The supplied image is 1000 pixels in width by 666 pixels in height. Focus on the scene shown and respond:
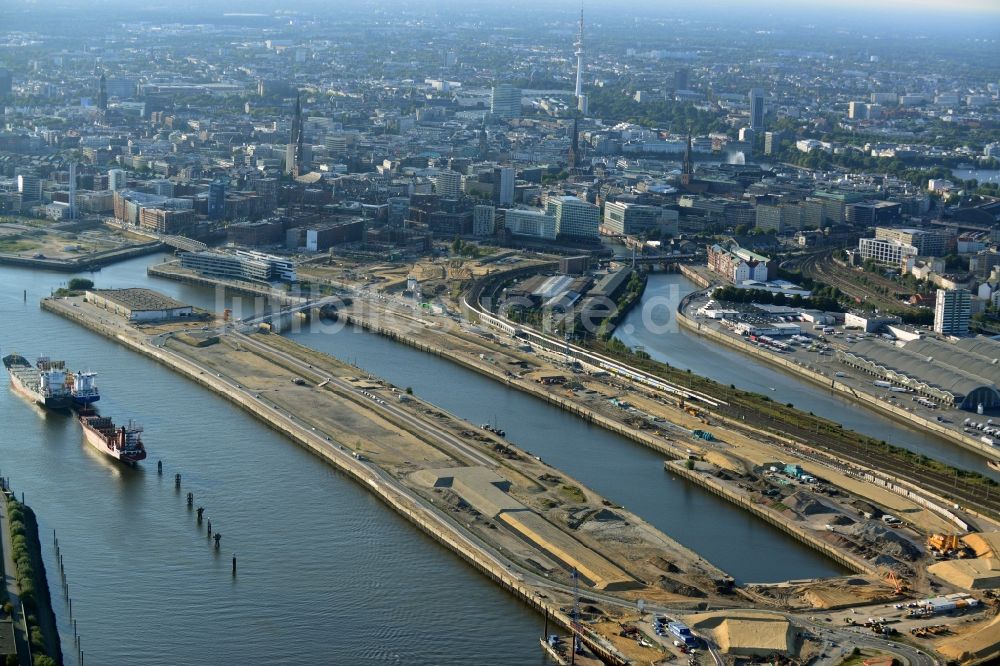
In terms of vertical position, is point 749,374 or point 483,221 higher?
point 483,221

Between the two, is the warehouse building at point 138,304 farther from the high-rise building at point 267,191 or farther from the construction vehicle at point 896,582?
the construction vehicle at point 896,582

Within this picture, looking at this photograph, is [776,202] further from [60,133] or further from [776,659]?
[776,659]

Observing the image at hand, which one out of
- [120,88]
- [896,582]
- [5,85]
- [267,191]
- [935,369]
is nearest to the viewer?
[896,582]

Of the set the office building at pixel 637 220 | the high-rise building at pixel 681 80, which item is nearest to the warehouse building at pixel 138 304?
the office building at pixel 637 220

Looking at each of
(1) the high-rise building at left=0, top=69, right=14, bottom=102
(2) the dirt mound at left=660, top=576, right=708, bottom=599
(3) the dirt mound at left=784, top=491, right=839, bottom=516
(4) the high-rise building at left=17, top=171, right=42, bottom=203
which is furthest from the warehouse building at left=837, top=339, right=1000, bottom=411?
(1) the high-rise building at left=0, top=69, right=14, bottom=102

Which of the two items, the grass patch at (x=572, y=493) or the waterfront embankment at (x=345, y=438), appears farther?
the grass patch at (x=572, y=493)

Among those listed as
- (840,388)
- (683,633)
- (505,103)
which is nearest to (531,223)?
(840,388)

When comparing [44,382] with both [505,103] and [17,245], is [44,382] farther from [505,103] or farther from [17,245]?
[505,103]
